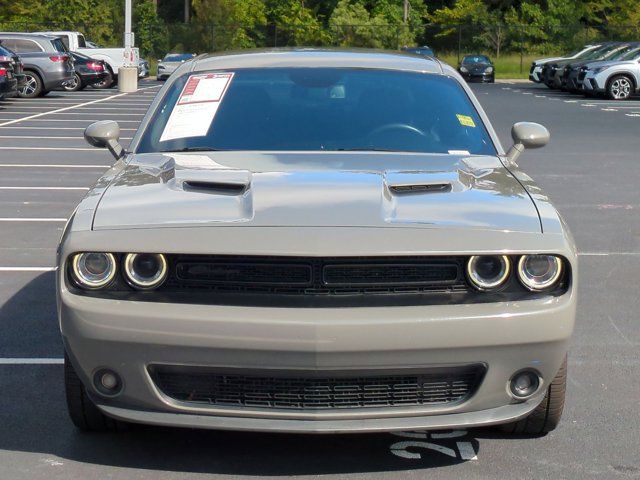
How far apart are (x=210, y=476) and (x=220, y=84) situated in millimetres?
2206

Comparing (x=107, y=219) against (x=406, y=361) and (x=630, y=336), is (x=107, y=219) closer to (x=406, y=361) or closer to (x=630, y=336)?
(x=406, y=361)

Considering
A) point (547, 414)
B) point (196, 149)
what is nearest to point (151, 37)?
point (196, 149)

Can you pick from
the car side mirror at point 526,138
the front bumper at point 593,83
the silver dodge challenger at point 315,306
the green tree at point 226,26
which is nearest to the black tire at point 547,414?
the silver dodge challenger at point 315,306

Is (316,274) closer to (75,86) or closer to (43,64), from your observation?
(43,64)

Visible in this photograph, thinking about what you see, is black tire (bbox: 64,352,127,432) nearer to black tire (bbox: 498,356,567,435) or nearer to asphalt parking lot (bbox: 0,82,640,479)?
asphalt parking lot (bbox: 0,82,640,479)

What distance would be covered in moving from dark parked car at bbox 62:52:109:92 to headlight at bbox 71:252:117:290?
105 ft

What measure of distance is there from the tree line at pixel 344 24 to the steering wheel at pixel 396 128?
52.6 metres

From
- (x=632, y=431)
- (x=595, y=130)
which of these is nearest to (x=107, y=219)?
(x=632, y=431)

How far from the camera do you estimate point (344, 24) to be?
63219 mm

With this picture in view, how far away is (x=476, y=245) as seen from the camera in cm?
405

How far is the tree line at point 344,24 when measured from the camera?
59.0 m

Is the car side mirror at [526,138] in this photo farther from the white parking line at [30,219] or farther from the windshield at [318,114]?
the white parking line at [30,219]

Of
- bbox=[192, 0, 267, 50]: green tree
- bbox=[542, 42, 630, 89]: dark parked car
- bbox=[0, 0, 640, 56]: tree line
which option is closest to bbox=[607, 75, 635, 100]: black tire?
bbox=[542, 42, 630, 89]: dark parked car

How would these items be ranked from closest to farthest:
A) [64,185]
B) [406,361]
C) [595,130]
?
[406,361], [64,185], [595,130]
